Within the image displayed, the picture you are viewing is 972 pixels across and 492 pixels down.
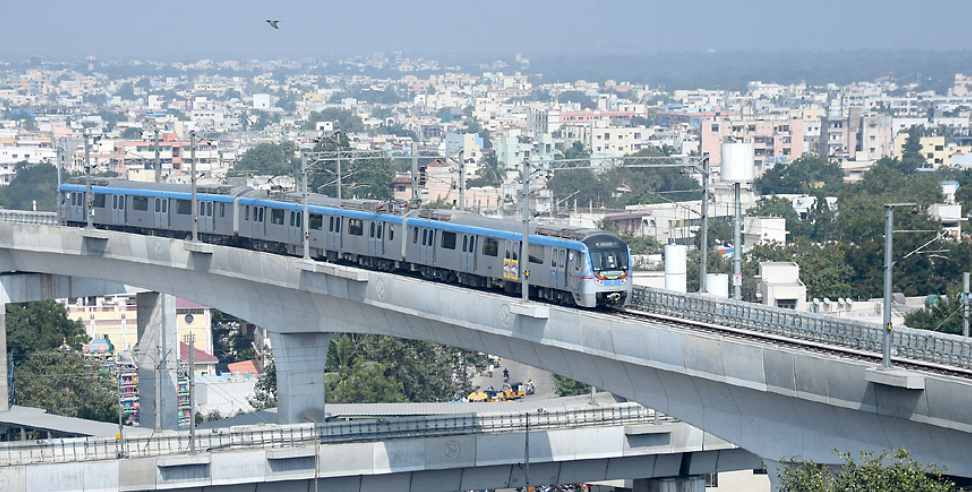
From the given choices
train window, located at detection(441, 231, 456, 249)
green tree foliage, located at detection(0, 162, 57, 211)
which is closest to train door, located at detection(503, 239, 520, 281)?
train window, located at detection(441, 231, 456, 249)

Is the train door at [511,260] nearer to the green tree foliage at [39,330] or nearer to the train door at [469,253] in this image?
the train door at [469,253]

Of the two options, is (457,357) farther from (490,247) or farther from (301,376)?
(490,247)

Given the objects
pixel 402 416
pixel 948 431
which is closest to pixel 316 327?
pixel 402 416

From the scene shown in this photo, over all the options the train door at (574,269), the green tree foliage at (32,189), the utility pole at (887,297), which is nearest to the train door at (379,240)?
the train door at (574,269)

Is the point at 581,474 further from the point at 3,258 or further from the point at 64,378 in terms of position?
the point at 64,378

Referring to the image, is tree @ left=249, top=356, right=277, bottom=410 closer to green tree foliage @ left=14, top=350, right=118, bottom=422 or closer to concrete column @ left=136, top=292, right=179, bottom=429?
green tree foliage @ left=14, top=350, right=118, bottom=422

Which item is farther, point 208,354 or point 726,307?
point 208,354
